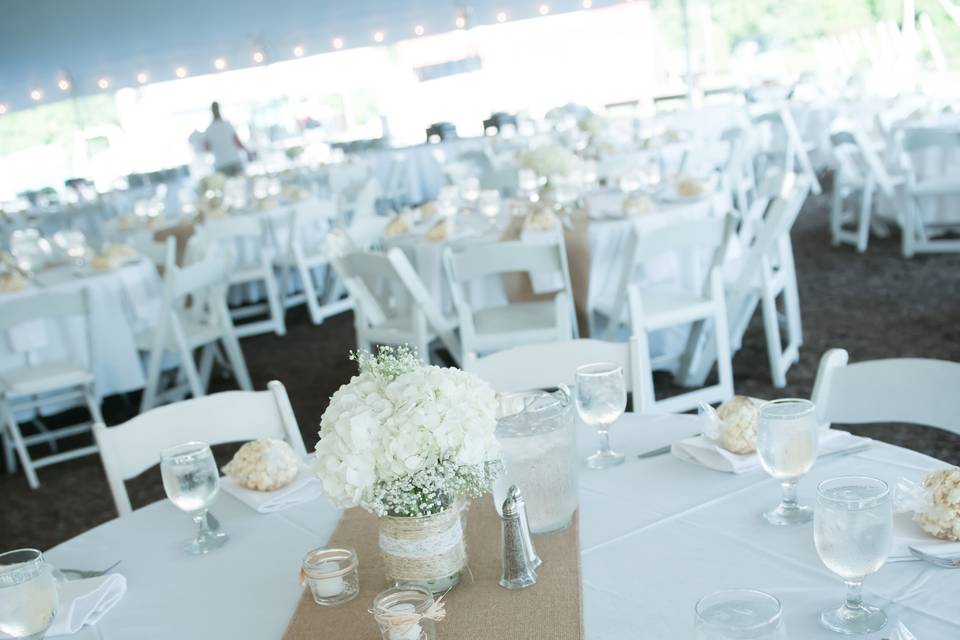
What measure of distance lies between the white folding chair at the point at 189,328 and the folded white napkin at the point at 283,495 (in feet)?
8.31

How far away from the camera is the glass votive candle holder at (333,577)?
1.33 m

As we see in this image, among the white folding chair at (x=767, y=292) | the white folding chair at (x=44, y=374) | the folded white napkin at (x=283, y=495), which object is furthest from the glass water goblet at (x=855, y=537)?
the white folding chair at (x=44, y=374)

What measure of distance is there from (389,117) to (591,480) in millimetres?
15464

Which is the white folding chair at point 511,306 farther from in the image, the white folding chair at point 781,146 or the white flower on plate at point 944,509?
the white folding chair at point 781,146

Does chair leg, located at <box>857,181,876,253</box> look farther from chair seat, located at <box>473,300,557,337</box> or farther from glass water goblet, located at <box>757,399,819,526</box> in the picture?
glass water goblet, located at <box>757,399,819,526</box>

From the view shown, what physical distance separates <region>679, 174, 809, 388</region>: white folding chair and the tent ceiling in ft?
40.6

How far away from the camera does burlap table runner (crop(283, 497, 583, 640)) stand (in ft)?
3.95

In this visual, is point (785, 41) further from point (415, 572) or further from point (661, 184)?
point (415, 572)

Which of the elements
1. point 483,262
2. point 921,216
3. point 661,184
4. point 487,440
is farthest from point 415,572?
point 921,216

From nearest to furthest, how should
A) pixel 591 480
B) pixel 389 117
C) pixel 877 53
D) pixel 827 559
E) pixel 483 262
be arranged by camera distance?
pixel 827 559 → pixel 591 480 → pixel 483 262 → pixel 877 53 → pixel 389 117

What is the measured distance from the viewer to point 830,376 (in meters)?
1.86

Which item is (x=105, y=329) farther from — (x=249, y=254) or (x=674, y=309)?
(x=674, y=309)

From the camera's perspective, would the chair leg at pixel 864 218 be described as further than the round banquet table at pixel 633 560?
Yes

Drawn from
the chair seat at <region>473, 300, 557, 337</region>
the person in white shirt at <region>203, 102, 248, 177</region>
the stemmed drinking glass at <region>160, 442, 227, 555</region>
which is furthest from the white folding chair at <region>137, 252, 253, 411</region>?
the person in white shirt at <region>203, 102, 248, 177</region>
